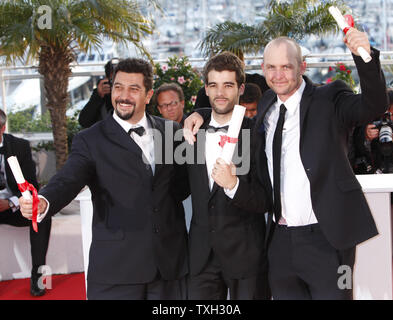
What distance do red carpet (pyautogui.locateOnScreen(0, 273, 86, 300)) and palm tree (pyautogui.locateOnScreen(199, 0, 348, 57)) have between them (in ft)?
16.7

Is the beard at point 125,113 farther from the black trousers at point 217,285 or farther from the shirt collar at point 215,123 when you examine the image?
the black trousers at point 217,285

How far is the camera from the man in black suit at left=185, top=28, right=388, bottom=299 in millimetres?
2137

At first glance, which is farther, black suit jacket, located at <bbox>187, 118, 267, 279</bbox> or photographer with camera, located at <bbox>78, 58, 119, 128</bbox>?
photographer with camera, located at <bbox>78, 58, 119, 128</bbox>

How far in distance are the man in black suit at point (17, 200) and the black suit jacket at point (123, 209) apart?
2.05 m

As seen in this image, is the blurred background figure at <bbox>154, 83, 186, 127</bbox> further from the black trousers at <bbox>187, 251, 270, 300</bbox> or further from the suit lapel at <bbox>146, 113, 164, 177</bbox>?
the black trousers at <bbox>187, 251, 270, 300</bbox>

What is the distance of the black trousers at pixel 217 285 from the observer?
7.61 ft

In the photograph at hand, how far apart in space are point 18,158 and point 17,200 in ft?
1.21

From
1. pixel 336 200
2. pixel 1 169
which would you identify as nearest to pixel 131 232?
pixel 336 200

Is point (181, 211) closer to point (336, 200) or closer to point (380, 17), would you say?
point (336, 200)

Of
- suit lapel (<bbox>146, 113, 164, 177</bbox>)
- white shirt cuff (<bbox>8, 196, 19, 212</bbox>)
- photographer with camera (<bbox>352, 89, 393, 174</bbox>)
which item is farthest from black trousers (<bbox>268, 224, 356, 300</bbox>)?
white shirt cuff (<bbox>8, 196, 19, 212</bbox>)

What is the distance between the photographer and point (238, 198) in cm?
217

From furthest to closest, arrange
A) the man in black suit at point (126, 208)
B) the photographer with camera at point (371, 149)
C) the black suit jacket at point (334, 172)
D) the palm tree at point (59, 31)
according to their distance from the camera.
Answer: the palm tree at point (59, 31), the photographer with camera at point (371, 149), the man in black suit at point (126, 208), the black suit jacket at point (334, 172)

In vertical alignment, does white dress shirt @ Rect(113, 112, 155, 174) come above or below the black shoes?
above

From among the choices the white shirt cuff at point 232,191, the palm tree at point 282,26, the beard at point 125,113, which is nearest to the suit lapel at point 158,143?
the beard at point 125,113
